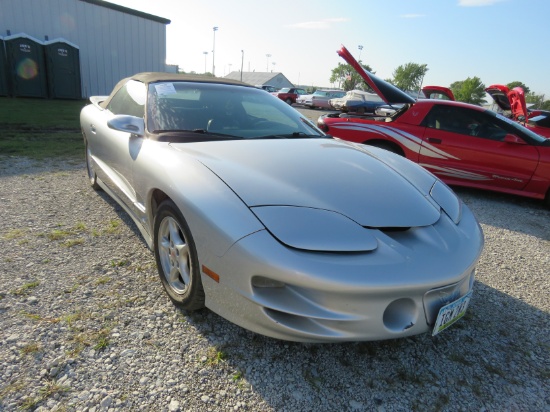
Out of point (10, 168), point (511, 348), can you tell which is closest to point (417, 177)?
point (511, 348)

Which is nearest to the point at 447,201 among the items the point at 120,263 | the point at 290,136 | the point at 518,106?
the point at 290,136

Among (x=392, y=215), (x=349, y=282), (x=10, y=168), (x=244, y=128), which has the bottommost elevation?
(x=10, y=168)

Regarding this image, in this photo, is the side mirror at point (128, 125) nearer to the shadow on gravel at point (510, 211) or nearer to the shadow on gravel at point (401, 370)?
the shadow on gravel at point (401, 370)

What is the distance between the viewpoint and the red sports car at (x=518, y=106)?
7590 millimetres

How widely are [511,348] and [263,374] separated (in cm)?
137

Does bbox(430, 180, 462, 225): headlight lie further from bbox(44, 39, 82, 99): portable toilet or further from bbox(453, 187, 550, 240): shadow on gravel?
bbox(44, 39, 82, 99): portable toilet

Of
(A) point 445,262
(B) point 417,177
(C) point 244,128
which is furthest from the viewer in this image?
(C) point 244,128

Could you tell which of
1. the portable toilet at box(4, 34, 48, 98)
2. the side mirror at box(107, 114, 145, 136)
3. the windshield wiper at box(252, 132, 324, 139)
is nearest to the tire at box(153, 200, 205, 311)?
the side mirror at box(107, 114, 145, 136)

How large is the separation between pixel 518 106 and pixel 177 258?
8.37m

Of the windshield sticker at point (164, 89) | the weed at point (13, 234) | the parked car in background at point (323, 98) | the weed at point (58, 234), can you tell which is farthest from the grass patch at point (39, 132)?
the parked car in background at point (323, 98)

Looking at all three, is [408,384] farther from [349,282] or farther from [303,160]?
[303,160]

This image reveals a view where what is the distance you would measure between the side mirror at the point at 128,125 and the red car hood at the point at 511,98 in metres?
7.89

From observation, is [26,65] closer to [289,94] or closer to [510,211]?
[510,211]

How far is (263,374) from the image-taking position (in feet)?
5.58
